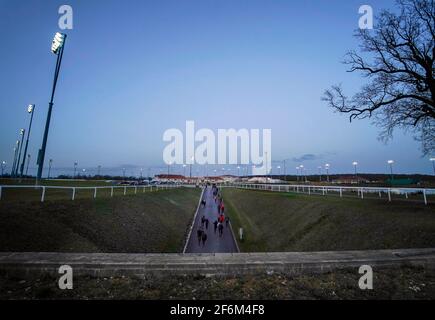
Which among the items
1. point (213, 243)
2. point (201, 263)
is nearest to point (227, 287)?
point (201, 263)

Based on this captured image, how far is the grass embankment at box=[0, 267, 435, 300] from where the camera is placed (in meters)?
4.98

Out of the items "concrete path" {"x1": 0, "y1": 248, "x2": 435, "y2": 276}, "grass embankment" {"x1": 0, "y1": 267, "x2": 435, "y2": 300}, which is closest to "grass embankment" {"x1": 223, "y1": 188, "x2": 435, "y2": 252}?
"concrete path" {"x1": 0, "y1": 248, "x2": 435, "y2": 276}

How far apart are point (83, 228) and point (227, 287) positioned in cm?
1281

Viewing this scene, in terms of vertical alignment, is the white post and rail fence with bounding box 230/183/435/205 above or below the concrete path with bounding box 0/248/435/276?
above

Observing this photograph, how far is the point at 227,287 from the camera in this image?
5.36 metres

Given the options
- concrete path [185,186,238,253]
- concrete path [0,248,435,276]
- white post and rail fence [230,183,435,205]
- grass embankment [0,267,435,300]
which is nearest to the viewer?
grass embankment [0,267,435,300]

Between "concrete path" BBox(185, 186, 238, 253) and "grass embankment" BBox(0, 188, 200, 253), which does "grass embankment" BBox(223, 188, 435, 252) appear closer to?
"concrete path" BBox(185, 186, 238, 253)

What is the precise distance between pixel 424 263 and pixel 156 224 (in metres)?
21.9

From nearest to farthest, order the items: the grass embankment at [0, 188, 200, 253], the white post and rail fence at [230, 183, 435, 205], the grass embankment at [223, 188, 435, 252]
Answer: the grass embankment at [0, 188, 200, 253], the grass embankment at [223, 188, 435, 252], the white post and rail fence at [230, 183, 435, 205]

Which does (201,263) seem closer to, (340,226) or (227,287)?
(227,287)

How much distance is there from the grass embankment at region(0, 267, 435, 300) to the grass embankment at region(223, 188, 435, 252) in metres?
7.59

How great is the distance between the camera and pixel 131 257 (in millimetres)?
6398

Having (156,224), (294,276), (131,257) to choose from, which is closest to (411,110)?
(294,276)
